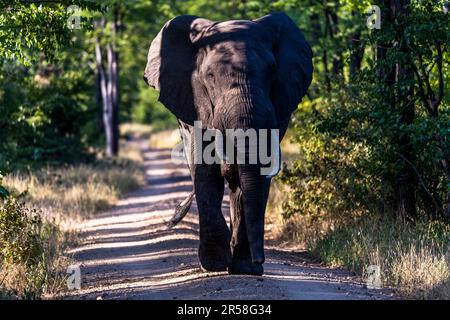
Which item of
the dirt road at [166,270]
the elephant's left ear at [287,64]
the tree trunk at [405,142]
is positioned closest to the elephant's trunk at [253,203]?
the dirt road at [166,270]

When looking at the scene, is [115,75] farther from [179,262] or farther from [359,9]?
[179,262]

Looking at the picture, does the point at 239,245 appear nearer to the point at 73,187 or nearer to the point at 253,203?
the point at 253,203

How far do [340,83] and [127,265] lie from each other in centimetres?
514

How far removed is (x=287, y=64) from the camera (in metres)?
12.3

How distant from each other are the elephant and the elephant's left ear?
0.04 ft

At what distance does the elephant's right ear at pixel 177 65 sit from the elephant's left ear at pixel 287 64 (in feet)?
2.93

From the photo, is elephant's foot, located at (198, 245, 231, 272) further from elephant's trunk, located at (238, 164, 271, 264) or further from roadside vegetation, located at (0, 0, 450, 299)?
roadside vegetation, located at (0, 0, 450, 299)

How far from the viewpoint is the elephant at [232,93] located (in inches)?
427

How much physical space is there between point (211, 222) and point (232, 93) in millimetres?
1634

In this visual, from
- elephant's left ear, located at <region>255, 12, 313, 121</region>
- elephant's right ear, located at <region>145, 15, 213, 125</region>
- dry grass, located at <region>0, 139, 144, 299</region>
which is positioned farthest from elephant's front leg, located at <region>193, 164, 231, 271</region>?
dry grass, located at <region>0, 139, 144, 299</region>

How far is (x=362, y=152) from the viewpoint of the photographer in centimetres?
1470

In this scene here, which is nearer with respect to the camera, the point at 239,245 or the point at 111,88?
the point at 239,245

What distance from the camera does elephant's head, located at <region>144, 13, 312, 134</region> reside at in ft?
35.6

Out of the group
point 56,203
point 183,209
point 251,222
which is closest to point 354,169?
point 183,209
